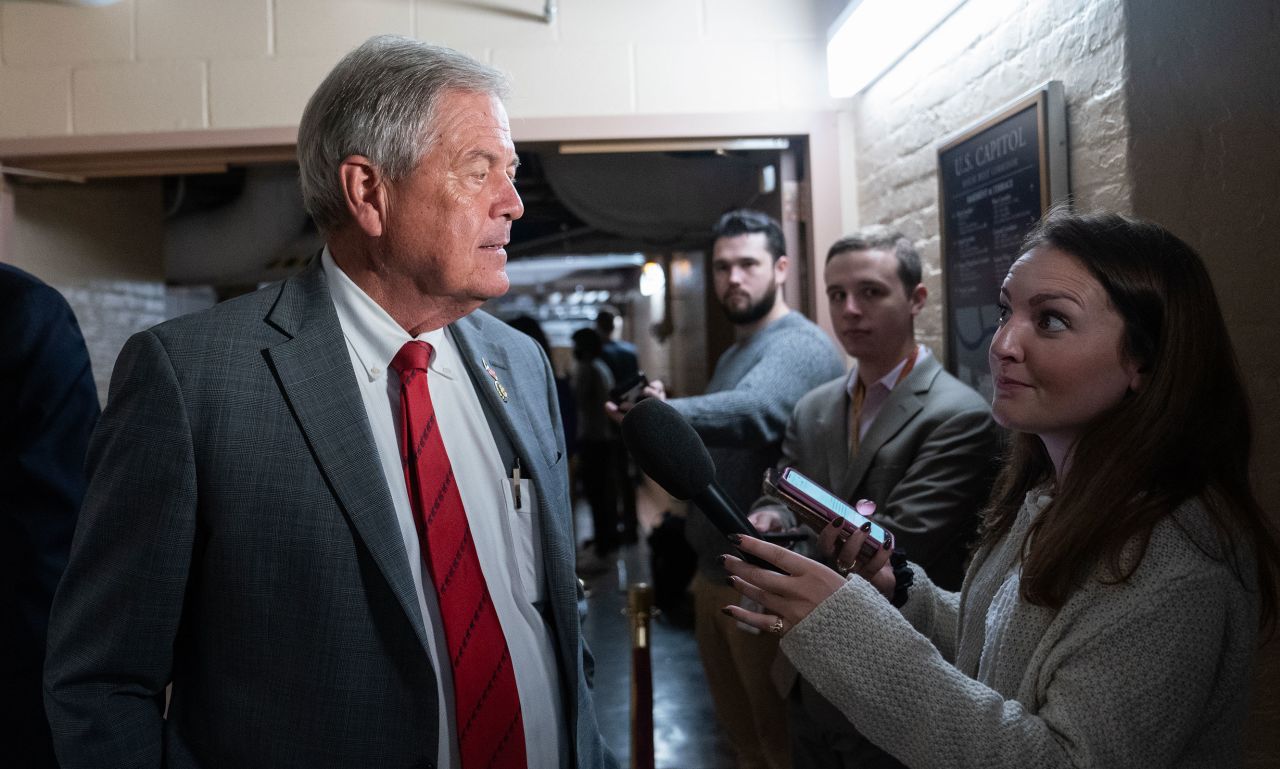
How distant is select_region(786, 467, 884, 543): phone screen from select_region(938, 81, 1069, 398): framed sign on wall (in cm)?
100

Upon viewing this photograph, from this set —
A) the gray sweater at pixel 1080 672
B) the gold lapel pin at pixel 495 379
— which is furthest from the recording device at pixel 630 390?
the gray sweater at pixel 1080 672

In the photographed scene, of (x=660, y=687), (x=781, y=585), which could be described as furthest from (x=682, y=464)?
(x=660, y=687)

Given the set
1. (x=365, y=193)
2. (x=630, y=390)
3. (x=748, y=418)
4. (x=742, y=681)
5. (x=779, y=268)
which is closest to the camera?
(x=365, y=193)

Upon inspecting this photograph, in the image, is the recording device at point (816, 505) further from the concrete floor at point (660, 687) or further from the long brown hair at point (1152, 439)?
the concrete floor at point (660, 687)

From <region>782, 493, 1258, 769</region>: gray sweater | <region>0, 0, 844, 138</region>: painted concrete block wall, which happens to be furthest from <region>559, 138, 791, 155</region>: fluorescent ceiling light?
<region>782, 493, 1258, 769</region>: gray sweater

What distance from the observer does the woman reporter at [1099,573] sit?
105cm

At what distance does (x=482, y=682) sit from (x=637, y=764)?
53.9 inches

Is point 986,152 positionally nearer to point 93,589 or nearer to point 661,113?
point 661,113

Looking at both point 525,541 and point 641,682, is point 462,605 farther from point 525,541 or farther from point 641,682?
point 641,682

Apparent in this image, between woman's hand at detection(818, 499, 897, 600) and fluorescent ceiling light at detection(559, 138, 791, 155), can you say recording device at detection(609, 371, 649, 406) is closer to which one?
woman's hand at detection(818, 499, 897, 600)

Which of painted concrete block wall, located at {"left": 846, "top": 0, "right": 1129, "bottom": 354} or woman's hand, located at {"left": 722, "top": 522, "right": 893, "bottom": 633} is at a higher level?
painted concrete block wall, located at {"left": 846, "top": 0, "right": 1129, "bottom": 354}

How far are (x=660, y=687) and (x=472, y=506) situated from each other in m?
3.26

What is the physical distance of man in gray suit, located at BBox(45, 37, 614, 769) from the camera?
1.12m

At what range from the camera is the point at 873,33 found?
251 cm
